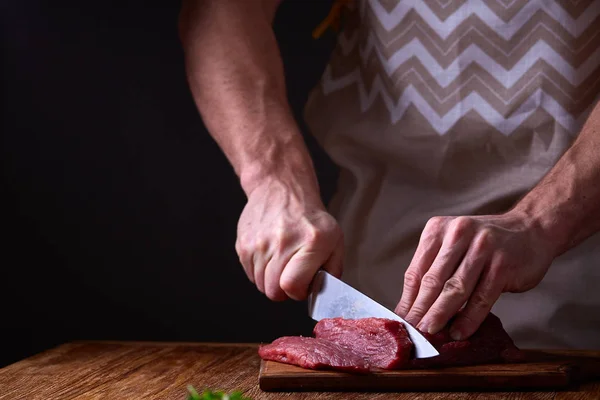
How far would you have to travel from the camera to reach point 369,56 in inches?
106

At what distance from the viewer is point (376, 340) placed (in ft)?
6.11

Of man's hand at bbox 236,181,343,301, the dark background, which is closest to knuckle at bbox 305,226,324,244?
man's hand at bbox 236,181,343,301

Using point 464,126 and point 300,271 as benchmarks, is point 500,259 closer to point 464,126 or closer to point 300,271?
point 300,271

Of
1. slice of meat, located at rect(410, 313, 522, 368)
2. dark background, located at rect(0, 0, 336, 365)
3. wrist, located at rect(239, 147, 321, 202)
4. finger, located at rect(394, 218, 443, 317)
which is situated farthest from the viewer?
dark background, located at rect(0, 0, 336, 365)

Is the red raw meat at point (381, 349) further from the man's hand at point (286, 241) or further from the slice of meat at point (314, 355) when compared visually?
the man's hand at point (286, 241)

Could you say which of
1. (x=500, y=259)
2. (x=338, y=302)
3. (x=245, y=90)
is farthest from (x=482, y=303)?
(x=245, y=90)

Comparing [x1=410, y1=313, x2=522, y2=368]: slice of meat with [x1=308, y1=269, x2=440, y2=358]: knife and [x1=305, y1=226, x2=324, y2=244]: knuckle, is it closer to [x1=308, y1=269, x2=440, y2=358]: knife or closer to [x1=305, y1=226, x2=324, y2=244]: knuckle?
[x1=308, y1=269, x2=440, y2=358]: knife

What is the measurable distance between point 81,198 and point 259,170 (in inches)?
70.7

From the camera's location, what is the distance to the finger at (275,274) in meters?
2.17

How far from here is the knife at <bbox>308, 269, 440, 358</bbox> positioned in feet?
6.63

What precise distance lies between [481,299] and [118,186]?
2428 mm

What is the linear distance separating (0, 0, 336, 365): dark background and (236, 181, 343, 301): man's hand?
1.69m

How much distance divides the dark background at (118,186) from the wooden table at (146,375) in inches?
64.8

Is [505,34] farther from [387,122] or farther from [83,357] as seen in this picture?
[83,357]
